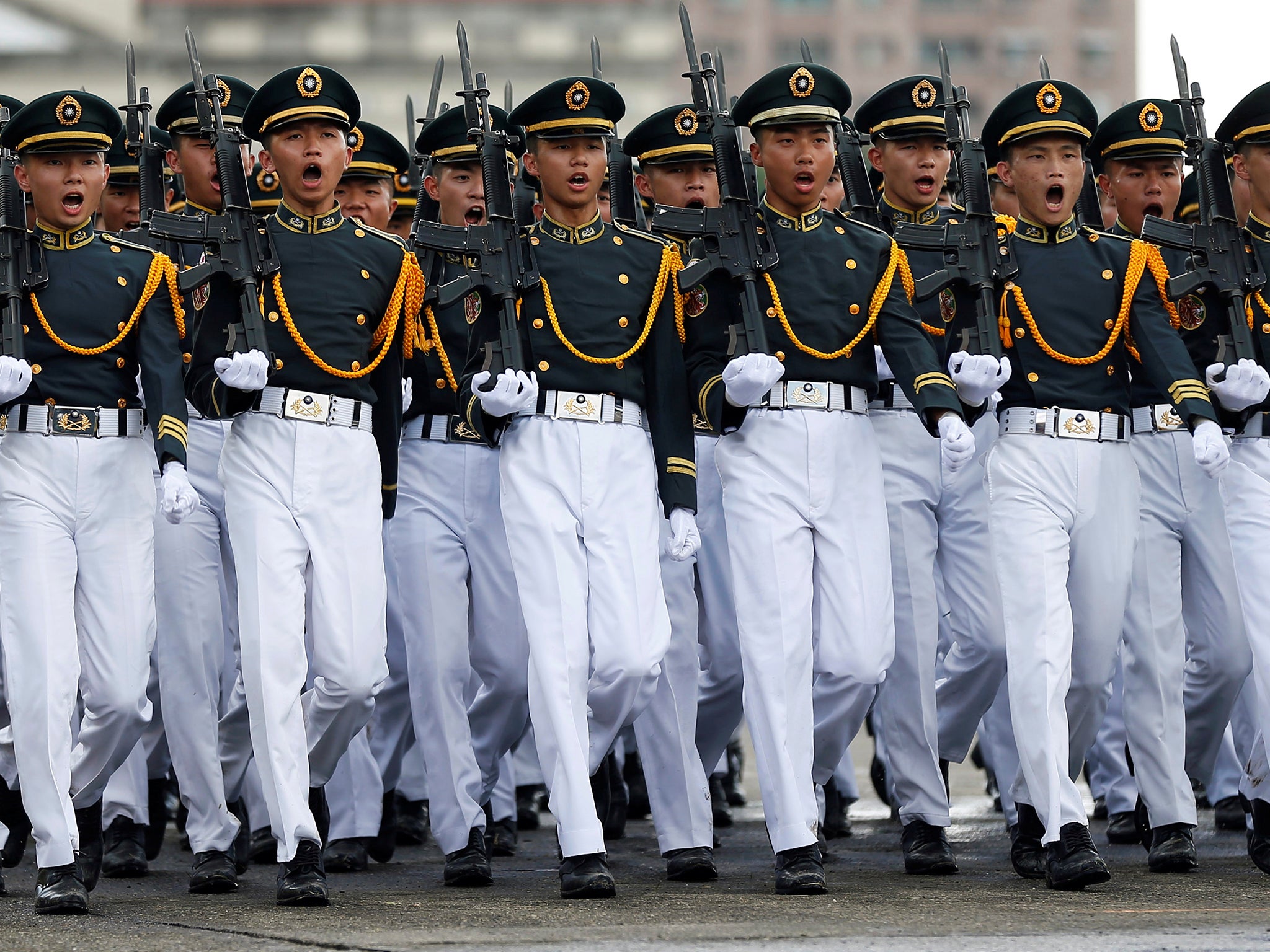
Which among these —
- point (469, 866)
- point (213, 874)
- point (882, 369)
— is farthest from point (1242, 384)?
point (213, 874)

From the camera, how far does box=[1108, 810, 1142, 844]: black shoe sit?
8852 millimetres

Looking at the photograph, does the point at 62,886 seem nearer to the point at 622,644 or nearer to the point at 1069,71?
the point at 622,644

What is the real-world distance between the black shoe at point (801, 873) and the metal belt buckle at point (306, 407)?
2.06 metres

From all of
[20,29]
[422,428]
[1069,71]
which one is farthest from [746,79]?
[422,428]

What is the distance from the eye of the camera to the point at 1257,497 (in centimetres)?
748

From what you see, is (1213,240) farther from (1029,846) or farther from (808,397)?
(1029,846)

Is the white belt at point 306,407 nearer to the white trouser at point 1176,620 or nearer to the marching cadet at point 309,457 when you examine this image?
the marching cadet at point 309,457

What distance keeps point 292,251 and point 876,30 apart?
280 feet

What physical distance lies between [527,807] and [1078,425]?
3991mm

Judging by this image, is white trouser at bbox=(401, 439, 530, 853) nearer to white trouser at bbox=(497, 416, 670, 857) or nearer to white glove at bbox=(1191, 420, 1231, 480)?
white trouser at bbox=(497, 416, 670, 857)

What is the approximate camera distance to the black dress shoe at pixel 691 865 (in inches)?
293

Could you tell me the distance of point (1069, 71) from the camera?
89750 millimetres

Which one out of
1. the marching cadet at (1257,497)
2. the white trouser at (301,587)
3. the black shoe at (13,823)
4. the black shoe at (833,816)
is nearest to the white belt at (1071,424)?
the marching cadet at (1257,497)

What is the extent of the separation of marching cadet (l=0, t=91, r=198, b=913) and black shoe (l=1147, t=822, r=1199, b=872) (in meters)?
3.50
